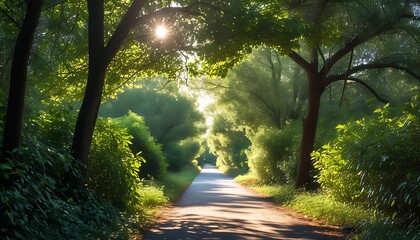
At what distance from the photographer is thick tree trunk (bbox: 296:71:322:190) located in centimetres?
1925

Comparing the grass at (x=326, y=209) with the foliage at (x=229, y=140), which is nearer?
the grass at (x=326, y=209)

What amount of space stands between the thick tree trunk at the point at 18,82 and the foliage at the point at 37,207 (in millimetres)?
218

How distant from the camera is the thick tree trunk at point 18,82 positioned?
247 inches

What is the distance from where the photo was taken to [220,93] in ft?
105

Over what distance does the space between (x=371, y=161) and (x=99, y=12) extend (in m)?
6.50

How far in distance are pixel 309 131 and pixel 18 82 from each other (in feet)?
49.0

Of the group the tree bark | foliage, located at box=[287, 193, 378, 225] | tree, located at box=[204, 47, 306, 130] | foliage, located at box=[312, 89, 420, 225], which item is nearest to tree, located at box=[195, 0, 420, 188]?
the tree bark

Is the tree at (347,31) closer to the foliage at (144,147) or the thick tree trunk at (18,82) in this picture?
the foliage at (144,147)

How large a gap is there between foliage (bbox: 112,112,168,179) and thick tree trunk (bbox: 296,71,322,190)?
25.7ft

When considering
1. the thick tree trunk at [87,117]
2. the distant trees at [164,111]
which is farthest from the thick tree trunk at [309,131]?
the distant trees at [164,111]

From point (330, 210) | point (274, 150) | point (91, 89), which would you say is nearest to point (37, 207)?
point (91, 89)

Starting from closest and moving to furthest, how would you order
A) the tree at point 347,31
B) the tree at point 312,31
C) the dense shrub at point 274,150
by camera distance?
the tree at point 312,31, the tree at point 347,31, the dense shrub at point 274,150

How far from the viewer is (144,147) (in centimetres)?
2453

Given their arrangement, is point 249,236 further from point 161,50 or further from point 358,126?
point 161,50
